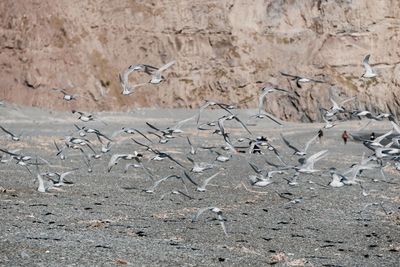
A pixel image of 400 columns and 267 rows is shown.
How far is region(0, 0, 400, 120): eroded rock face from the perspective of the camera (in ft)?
237

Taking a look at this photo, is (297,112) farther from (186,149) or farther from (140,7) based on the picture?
(186,149)

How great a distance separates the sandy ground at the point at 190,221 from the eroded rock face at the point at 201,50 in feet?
111

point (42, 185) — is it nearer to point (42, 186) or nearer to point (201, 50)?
point (42, 186)

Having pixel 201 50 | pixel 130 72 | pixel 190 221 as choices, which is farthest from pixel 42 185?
pixel 201 50

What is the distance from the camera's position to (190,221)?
22000mm

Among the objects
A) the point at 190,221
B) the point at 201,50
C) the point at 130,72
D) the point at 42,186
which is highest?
the point at 130,72

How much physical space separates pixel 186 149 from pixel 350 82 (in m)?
30.0

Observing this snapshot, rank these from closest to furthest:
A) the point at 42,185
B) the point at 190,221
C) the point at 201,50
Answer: the point at 190,221
the point at 42,185
the point at 201,50

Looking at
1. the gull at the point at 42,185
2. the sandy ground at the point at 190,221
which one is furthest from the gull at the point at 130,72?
the gull at the point at 42,185

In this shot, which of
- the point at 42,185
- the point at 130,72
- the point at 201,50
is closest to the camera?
the point at 42,185

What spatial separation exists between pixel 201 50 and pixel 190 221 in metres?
55.1

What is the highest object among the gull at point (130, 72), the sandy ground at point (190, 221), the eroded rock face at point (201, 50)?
the gull at point (130, 72)

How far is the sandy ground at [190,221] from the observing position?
1675 centimetres

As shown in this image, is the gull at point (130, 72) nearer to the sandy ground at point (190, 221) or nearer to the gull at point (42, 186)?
the sandy ground at point (190, 221)
